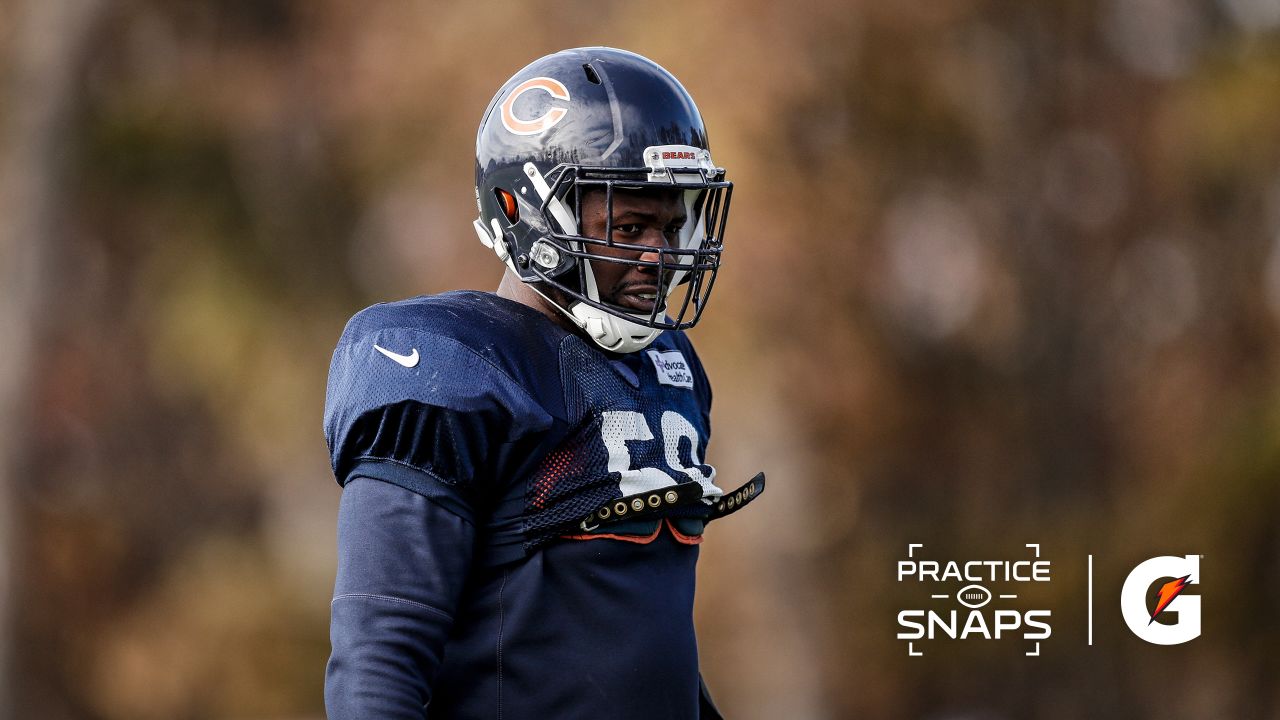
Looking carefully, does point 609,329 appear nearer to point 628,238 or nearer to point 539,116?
point 628,238

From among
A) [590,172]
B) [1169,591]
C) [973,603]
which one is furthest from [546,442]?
[973,603]

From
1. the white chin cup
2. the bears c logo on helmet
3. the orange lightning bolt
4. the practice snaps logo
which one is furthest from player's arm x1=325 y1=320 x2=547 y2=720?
the practice snaps logo

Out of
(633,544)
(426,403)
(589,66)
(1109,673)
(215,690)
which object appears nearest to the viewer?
(426,403)

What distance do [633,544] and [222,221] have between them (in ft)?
30.4

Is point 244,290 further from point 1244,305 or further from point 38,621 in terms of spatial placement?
point 1244,305

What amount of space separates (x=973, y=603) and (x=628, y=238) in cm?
578

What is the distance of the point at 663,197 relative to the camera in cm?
217

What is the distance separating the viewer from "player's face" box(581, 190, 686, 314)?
2148 millimetres

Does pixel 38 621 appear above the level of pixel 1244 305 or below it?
below

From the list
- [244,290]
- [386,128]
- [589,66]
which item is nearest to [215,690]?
[244,290]

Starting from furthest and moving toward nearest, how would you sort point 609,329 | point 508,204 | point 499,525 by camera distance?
point 508,204
point 609,329
point 499,525

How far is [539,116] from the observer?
2.19m

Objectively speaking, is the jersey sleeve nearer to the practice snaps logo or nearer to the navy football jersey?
the navy football jersey

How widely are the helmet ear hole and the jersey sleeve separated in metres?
0.29
